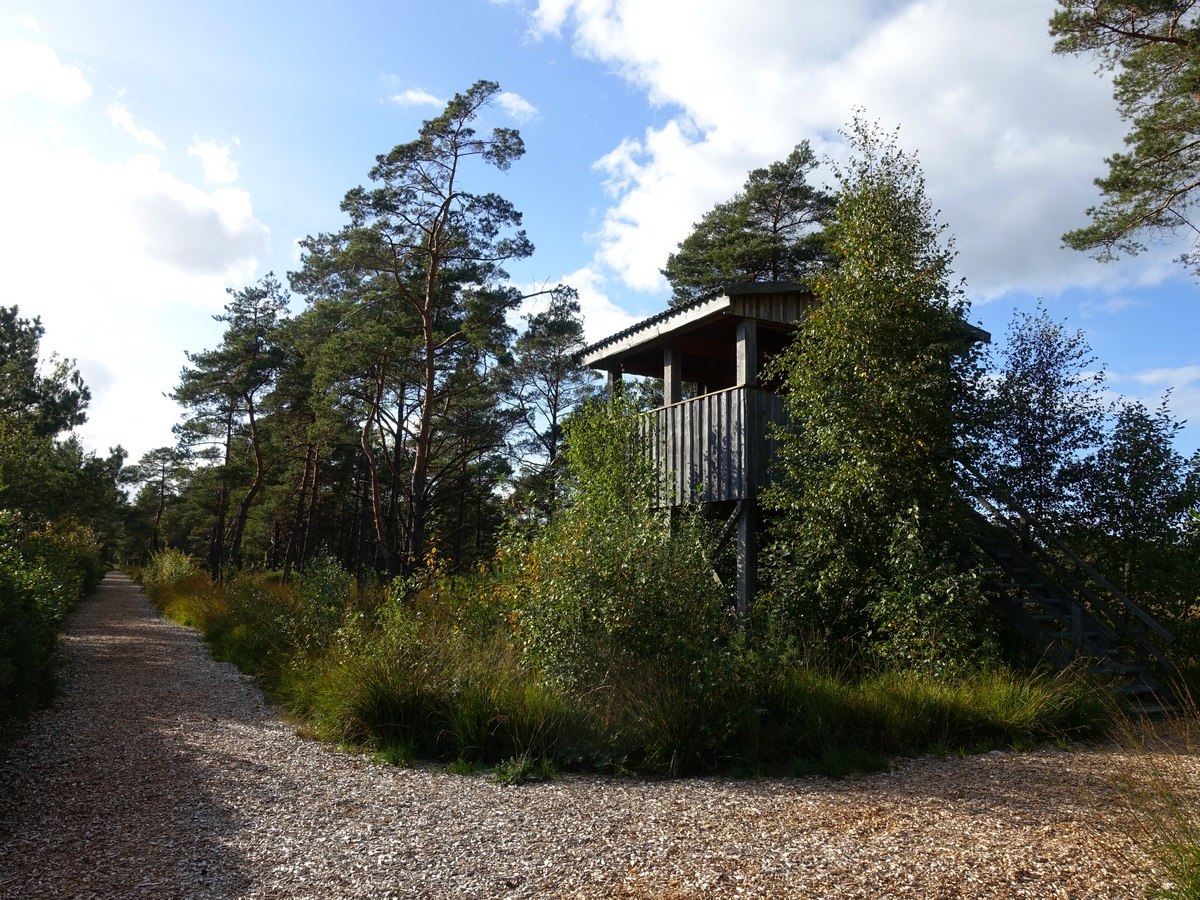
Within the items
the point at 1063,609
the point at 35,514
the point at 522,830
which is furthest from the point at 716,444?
the point at 35,514

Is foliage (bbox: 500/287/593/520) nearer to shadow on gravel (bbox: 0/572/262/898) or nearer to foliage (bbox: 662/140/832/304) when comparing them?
foliage (bbox: 662/140/832/304)

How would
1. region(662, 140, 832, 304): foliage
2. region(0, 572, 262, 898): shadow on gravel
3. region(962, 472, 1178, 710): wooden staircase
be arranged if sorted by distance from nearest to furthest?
1. region(0, 572, 262, 898): shadow on gravel
2. region(962, 472, 1178, 710): wooden staircase
3. region(662, 140, 832, 304): foliage

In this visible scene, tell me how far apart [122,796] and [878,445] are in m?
7.41

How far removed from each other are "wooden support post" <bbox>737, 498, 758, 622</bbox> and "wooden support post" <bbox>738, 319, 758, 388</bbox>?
1.65 meters

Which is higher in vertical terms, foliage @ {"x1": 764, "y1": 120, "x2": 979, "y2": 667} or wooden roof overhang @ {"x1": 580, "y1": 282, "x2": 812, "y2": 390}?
wooden roof overhang @ {"x1": 580, "y1": 282, "x2": 812, "y2": 390}

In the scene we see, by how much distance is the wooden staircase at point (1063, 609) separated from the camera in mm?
8023

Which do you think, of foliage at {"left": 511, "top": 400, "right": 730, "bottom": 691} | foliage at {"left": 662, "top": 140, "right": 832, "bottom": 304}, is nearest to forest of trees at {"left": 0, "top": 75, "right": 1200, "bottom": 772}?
foliage at {"left": 511, "top": 400, "right": 730, "bottom": 691}

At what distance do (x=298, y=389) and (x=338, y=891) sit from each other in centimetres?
2629

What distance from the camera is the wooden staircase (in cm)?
802

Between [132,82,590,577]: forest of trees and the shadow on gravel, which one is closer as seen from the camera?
the shadow on gravel

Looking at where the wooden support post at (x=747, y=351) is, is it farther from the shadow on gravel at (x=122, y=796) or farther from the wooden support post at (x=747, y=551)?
the shadow on gravel at (x=122, y=796)

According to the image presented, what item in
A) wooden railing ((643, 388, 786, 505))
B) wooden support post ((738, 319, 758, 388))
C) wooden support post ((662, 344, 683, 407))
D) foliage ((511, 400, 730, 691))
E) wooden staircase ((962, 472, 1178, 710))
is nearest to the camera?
foliage ((511, 400, 730, 691))

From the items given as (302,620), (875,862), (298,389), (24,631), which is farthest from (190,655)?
(298,389)

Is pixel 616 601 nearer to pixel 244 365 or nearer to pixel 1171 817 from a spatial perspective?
pixel 1171 817
